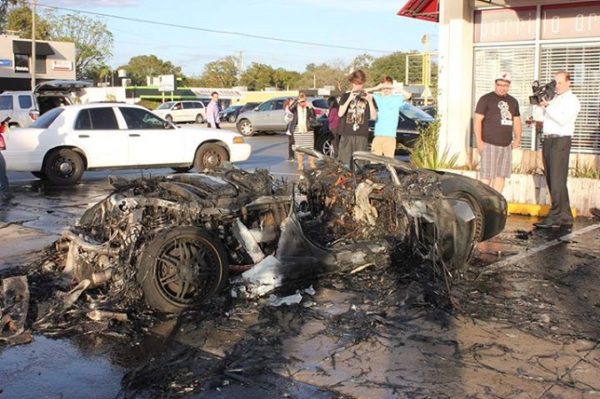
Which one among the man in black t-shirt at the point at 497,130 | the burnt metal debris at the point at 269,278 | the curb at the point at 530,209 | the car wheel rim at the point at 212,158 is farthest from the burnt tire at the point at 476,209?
the car wheel rim at the point at 212,158

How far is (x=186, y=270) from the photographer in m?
5.30

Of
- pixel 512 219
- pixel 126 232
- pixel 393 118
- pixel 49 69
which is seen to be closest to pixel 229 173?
pixel 126 232

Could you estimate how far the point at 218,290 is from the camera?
5.43 meters

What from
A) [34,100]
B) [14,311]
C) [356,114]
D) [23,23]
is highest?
[23,23]

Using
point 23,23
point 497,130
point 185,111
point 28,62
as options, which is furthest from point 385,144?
point 23,23

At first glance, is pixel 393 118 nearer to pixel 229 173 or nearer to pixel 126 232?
pixel 229 173

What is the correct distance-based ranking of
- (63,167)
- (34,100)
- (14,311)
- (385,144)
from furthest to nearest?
(34,100), (63,167), (385,144), (14,311)

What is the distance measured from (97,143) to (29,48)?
35.2m

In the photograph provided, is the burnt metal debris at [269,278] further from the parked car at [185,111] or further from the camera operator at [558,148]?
the parked car at [185,111]

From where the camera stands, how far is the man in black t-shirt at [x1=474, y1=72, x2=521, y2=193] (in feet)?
30.1

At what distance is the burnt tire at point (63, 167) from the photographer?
44.2 ft

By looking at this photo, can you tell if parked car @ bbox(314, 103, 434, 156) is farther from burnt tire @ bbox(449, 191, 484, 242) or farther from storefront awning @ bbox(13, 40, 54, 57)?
storefront awning @ bbox(13, 40, 54, 57)

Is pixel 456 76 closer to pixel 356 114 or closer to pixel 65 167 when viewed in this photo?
pixel 356 114

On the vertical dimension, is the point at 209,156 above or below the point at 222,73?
below
